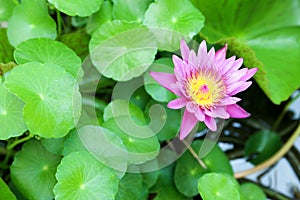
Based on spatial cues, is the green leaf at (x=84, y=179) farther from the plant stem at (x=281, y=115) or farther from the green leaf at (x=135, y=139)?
the plant stem at (x=281, y=115)

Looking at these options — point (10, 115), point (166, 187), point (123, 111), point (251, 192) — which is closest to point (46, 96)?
point (10, 115)

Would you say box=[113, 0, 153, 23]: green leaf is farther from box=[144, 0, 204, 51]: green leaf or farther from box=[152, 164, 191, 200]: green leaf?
box=[152, 164, 191, 200]: green leaf

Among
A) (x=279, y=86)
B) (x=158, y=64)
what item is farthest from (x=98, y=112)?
(x=279, y=86)

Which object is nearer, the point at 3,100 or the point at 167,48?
the point at 3,100

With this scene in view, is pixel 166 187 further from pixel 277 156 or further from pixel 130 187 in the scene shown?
pixel 277 156

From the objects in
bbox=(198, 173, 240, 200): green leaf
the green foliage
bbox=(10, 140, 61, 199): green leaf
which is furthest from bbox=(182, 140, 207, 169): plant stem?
bbox=(10, 140, 61, 199): green leaf

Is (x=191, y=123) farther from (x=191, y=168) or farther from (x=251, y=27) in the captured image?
(x=251, y=27)
